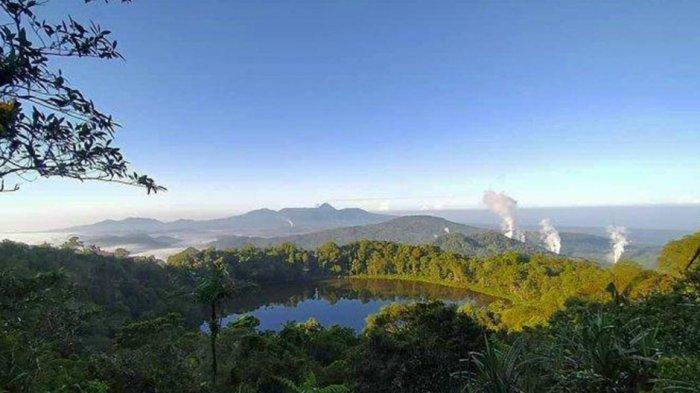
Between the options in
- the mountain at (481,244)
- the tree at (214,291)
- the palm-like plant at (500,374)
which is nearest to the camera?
the palm-like plant at (500,374)

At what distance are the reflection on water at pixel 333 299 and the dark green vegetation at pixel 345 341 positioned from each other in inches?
331

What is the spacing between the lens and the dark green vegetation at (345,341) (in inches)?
130

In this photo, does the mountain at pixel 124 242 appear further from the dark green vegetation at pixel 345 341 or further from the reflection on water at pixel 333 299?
the dark green vegetation at pixel 345 341

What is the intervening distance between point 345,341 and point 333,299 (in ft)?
117

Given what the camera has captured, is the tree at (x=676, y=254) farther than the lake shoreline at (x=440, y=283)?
No

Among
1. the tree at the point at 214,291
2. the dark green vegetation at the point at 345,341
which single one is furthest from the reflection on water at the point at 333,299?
the tree at the point at 214,291

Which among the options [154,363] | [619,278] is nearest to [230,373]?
[154,363]

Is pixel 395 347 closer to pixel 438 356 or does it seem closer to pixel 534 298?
pixel 438 356

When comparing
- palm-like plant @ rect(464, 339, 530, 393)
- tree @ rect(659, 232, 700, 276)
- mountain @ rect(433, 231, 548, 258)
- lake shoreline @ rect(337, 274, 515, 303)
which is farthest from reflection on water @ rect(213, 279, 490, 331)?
mountain @ rect(433, 231, 548, 258)

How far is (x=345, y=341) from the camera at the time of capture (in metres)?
26.2

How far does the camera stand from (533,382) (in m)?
3.22

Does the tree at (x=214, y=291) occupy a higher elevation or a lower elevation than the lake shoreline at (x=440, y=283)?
higher

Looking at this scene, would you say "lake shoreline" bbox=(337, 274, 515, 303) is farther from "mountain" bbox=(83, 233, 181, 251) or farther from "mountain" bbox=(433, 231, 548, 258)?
"mountain" bbox=(433, 231, 548, 258)

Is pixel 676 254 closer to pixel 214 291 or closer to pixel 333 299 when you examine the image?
pixel 214 291
